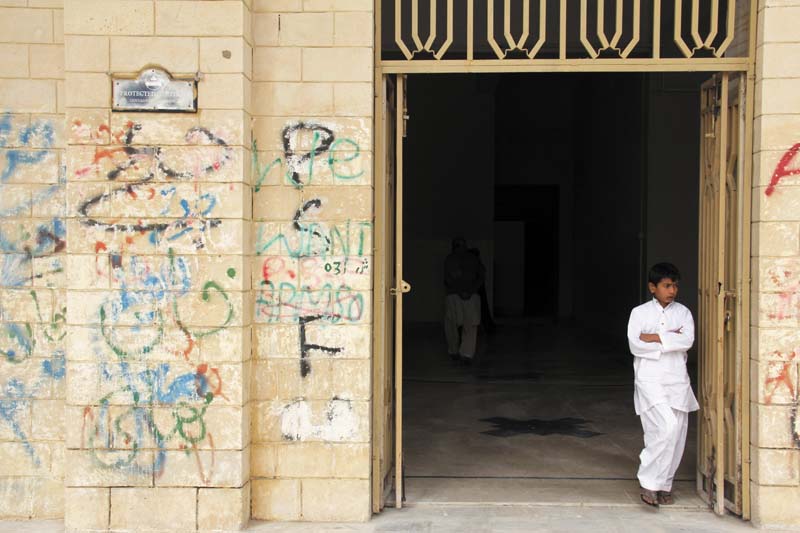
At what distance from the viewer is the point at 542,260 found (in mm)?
19844

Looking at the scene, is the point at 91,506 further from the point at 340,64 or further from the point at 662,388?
the point at 662,388

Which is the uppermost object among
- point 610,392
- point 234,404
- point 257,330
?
point 257,330

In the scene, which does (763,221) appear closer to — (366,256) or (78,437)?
(366,256)

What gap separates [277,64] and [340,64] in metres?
0.36

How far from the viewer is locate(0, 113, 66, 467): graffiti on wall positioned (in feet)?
16.4

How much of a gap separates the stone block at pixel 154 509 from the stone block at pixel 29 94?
224 cm

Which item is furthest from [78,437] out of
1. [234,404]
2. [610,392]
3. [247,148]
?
[610,392]

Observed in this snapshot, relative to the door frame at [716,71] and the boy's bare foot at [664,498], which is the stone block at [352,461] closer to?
the door frame at [716,71]

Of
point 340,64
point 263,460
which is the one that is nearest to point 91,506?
point 263,460

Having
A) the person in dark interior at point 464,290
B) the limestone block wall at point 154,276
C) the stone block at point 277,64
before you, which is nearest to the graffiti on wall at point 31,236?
the limestone block wall at point 154,276

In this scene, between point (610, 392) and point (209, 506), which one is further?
point (610, 392)

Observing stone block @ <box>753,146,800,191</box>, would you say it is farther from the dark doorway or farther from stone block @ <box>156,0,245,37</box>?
the dark doorway

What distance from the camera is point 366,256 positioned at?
493cm

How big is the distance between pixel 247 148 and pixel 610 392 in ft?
19.5
